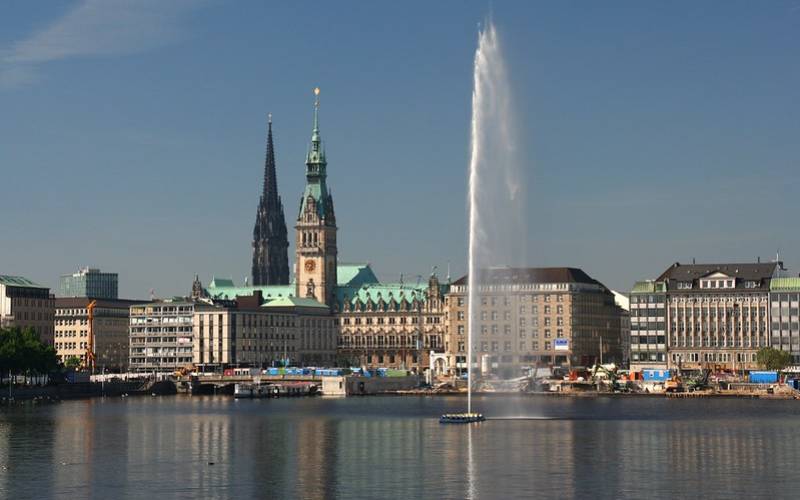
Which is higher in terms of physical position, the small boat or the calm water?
the small boat

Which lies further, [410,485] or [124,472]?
[124,472]

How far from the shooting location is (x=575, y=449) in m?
106

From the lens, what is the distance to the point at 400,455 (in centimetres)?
10262

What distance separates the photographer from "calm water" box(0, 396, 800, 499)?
82812 mm

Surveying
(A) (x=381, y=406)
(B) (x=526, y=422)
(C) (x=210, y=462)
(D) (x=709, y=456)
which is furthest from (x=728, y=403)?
(C) (x=210, y=462)

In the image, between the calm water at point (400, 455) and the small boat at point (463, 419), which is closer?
the calm water at point (400, 455)

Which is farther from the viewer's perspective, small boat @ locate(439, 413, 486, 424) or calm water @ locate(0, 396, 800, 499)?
small boat @ locate(439, 413, 486, 424)

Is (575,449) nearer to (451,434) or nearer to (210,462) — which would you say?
(451,434)

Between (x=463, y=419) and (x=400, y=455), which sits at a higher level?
(x=463, y=419)

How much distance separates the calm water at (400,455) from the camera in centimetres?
8281

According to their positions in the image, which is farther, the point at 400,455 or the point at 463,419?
the point at 463,419

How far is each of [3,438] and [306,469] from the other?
37.9 m

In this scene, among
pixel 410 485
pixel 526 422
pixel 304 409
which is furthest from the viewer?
A: pixel 304 409

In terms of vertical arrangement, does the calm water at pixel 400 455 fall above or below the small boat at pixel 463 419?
below
